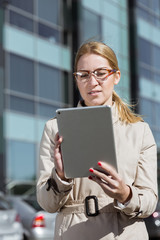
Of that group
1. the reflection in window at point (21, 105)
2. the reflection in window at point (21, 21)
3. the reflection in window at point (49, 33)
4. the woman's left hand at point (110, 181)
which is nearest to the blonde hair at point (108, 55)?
the woman's left hand at point (110, 181)

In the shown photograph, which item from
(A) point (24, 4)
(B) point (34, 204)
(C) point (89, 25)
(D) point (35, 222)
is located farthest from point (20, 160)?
(D) point (35, 222)

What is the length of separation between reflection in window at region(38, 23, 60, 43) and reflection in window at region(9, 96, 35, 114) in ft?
9.77

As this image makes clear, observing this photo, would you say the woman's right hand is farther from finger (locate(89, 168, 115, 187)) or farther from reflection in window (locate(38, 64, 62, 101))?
reflection in window (locate(38, 64, 62, 101))

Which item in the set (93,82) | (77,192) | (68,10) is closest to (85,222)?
(77,192)

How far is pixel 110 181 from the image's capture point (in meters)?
2.03

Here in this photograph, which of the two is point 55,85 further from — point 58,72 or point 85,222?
point 85,222

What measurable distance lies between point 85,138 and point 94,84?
0.32 m

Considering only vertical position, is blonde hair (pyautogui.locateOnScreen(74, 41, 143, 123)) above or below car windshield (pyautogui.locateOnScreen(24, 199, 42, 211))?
above

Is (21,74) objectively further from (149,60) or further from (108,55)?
(108,55)

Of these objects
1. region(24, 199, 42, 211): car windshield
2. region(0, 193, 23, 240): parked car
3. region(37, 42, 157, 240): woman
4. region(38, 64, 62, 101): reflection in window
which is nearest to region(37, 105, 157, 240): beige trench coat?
region(37, 42, 157, 240): woman

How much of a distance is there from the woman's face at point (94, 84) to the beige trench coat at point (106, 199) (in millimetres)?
184

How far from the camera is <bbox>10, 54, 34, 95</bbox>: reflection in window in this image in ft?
62.5

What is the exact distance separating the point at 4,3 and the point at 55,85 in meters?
3.69

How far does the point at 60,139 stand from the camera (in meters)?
2.10
